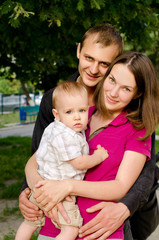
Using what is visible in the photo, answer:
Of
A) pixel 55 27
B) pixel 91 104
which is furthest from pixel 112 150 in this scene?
pixel 55 27

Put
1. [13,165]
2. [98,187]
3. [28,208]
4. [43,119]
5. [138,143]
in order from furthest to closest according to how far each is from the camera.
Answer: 1. [13,165]
2. [43,119]
3. [28,208]
4. [138,143]
5. [98,187]

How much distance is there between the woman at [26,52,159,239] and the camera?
2033 millimetres

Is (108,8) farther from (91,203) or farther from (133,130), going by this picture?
(91,203)

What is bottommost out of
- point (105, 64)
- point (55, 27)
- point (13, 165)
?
point (13, 165)

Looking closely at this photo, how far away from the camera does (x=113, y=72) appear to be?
228 centimetres

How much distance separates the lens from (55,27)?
6453 mm

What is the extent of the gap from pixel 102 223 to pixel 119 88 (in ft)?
2.90

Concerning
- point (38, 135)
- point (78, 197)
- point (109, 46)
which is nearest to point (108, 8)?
point (109, 46)

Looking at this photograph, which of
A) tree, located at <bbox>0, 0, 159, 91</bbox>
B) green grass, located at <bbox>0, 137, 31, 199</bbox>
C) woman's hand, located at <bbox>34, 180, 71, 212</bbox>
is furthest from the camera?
green grass, located at <bbox>0, 137, 31, 199</bbox>

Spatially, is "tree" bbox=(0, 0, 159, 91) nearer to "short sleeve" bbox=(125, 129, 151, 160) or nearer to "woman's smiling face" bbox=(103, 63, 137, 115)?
"woman's smiling face" bbox=(103, 63, 137, 115)

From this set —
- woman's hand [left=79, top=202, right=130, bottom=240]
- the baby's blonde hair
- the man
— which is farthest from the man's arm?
woman's hand [left=79, top=202, right=130, bottom=240]

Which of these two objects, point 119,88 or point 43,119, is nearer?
point 119,88

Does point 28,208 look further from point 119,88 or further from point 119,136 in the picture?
point 119,88

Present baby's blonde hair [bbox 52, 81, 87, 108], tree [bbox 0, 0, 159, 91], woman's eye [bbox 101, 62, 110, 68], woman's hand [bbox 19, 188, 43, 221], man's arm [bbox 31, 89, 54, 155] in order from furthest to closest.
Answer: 1. tree [bbox 0, 0, 159, 91]
2. man's arm [bbox 31, 89, 54, 155]
3. woman's eye [bbox 101, 62, 110, 68]
4. woman's hand [bbox 19, 188, 43, 221]
5. baby's blonde hair [bbox 52, 81, 87, 108]
